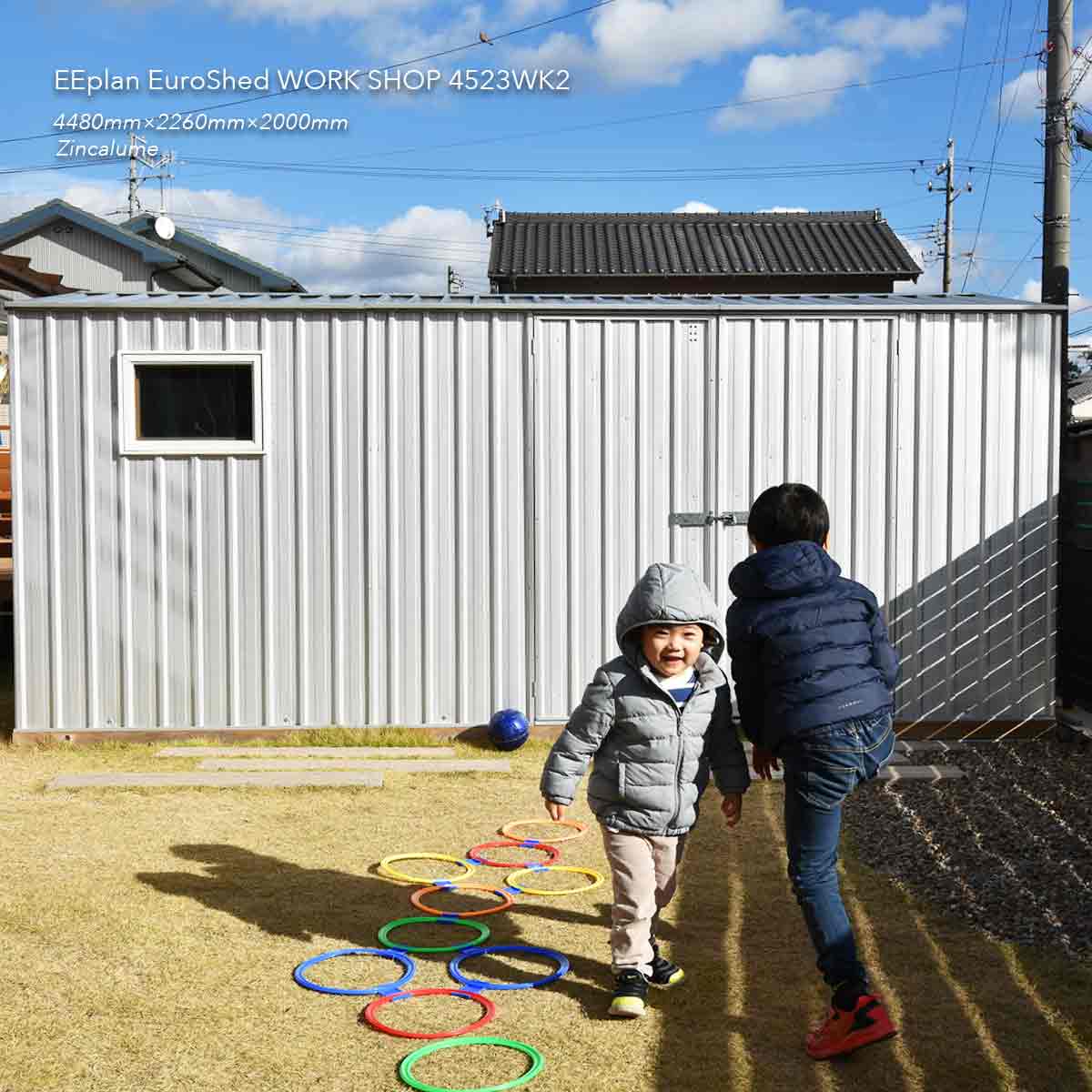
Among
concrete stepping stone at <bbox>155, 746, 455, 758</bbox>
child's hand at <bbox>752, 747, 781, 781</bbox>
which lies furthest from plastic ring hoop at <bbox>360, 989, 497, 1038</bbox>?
concrete stepping stone at <bbox>155, 746, 455, 758</bbox>

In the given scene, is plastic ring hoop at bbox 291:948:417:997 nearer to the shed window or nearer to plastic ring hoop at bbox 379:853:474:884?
plastic ring hoop at bbox 379:853:474:884

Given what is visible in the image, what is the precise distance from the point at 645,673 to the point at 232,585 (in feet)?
15.4

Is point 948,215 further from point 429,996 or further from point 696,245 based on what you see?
point 429,996

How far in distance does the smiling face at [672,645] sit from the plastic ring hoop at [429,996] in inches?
44.4

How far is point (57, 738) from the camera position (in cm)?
824

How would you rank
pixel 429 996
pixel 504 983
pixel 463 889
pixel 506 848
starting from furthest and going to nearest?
pixel 506 848 → pixel 463 889 → pixel 504 983 → pixel 429 996

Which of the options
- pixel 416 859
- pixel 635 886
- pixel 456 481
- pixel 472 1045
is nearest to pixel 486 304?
pixel 456 481

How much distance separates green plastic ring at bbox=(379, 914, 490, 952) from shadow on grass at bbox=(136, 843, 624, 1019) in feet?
0.09

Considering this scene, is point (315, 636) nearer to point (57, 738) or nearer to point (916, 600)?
point (57, 738)

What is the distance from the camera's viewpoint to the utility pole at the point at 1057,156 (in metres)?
14.8

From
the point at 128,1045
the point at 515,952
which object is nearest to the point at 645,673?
the point at 515,952

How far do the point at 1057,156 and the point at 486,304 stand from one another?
978 centimetres

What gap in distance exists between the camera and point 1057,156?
15273mm

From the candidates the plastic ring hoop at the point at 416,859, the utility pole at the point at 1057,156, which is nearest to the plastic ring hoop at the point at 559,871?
the plastic ring hoop at the point at 416,859
